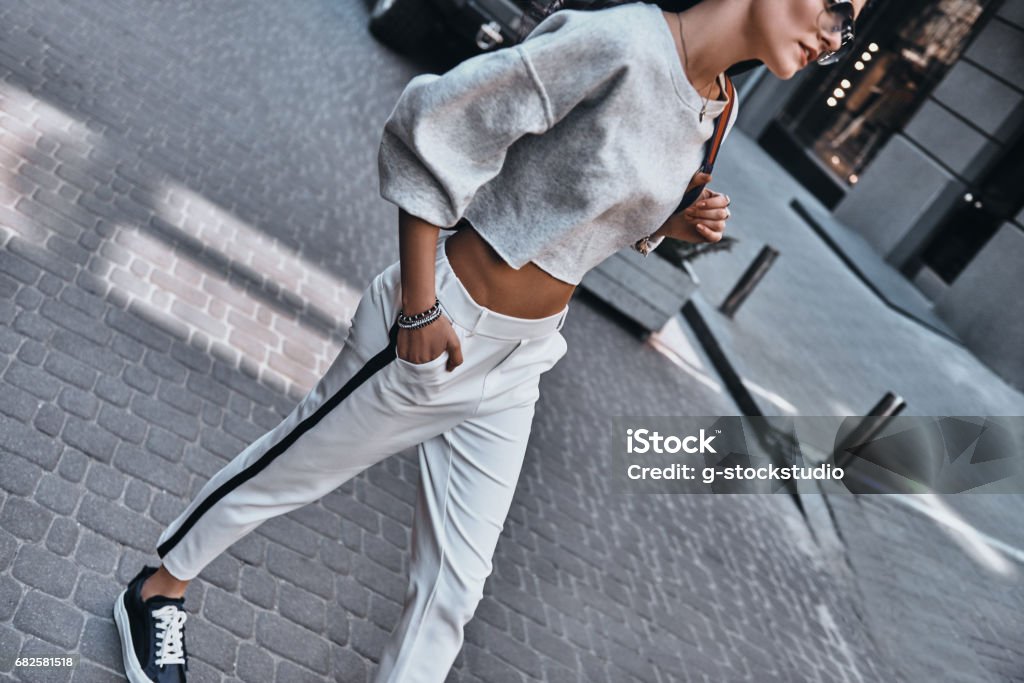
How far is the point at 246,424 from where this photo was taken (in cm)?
380

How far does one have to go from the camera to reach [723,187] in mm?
14281

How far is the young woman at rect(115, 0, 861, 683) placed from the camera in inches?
65.6

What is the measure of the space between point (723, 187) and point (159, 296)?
1158 centimetres

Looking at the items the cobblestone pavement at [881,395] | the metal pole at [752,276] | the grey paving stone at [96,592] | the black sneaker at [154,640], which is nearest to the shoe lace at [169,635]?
the black sneaker at [154,640]

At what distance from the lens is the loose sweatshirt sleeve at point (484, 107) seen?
1627 millimetres

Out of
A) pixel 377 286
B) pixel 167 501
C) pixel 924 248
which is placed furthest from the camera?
pixel 924 248

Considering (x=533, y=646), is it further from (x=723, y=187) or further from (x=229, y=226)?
(x=723, y=187)

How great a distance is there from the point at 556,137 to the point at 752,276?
25.4 feet

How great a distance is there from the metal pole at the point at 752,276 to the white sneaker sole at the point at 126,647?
761cm

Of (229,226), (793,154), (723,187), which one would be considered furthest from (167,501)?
(793,154)

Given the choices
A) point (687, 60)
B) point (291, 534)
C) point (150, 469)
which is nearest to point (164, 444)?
point (150, 469)

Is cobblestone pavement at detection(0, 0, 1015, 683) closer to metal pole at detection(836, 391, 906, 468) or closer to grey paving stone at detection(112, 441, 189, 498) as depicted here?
grey paving stone at detection(112, 441, 189, 498)

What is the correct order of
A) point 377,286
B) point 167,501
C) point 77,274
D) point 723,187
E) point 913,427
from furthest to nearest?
point 723,187 → point 913,427 → point 77,274 → point 167,501 → point 377,286

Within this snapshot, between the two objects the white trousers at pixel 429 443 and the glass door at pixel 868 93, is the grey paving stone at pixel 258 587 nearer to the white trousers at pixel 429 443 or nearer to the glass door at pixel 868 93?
the white trousers at pixel 429 443
